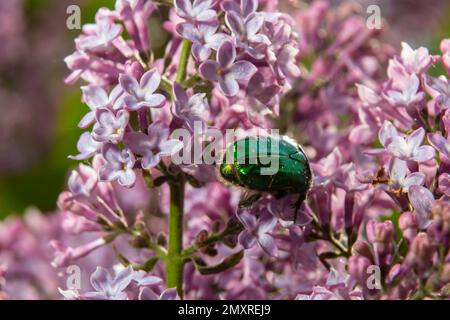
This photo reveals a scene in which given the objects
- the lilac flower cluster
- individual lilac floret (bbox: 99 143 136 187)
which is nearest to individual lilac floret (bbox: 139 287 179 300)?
the lilac flower cluster

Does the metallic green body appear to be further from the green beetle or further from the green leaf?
the green leaf

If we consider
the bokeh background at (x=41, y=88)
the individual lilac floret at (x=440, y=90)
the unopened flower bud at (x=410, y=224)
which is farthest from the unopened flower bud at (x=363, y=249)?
the bokeh background at (x=41, y=88)

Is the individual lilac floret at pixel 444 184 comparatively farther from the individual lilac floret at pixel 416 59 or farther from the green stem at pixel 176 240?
the green stem at pixel 176 240

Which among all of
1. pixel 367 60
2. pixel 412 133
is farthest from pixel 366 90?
pixel 367 60

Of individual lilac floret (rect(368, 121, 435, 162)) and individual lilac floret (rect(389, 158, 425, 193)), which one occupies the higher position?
individual lilac floret (rect(368, 121, 435, 162))

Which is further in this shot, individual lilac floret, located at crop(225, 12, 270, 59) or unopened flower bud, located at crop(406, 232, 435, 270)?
individual lilac floret, located at crop(225, 12, 270, 59)

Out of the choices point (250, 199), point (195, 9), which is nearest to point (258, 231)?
point (250, 199)

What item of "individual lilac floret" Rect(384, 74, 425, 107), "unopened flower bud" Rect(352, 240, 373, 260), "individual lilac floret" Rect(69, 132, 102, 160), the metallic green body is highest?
"individual lilac floret" Rect(384, 74, 425, 107)
